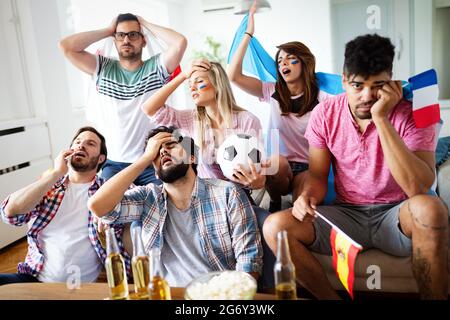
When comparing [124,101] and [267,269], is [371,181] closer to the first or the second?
[267,269]

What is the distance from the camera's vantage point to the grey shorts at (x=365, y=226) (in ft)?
5.11

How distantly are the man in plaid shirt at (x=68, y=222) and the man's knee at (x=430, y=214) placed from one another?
111 centimetres

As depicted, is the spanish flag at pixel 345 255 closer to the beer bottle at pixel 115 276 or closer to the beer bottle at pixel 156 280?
the beer bottle at pixel 156 280

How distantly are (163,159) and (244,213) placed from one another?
0.38m

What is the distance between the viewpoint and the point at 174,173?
166 centimetres

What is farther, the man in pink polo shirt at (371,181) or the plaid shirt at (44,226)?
the plaid shirt at (44,226)

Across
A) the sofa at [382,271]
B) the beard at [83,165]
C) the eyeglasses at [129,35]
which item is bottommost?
the sofa at [382,271]

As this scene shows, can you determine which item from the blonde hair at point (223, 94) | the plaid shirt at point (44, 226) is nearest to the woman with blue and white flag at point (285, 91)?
the blonde hair at point (223, 94)

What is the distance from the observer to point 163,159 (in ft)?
5.52

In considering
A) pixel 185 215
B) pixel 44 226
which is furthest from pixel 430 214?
pixel 44 226

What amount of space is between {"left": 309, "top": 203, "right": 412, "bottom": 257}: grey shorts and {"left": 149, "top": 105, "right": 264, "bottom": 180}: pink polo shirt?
16.8 inches

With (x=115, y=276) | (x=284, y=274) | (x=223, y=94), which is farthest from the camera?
(x=223, y=94)

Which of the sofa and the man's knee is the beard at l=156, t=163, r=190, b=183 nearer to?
the sofa

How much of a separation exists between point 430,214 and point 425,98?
43cm
